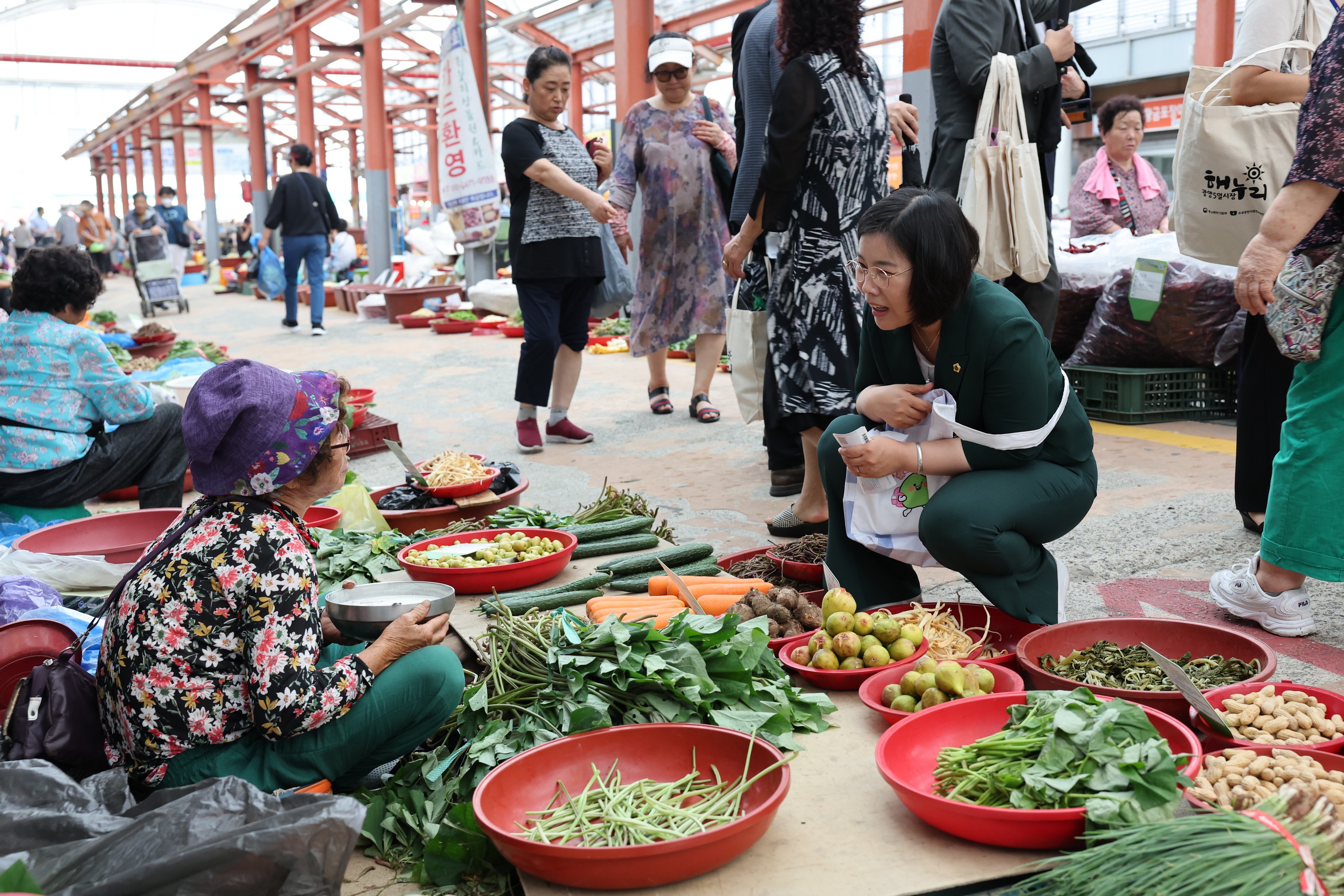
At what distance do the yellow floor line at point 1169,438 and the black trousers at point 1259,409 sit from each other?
130 cm

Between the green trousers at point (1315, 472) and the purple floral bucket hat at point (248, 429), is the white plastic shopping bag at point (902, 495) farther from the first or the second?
the purple floral bucket hat at point (248, 429)

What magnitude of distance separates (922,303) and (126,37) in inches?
1468

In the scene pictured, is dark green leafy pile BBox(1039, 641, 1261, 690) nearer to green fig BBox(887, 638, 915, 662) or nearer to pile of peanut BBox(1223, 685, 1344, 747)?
pile of peanut BBox(1223, 685, 1344, 747)

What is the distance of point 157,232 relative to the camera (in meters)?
16.3

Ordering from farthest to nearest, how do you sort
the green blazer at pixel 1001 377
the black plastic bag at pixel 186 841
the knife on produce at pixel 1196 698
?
the green blazer at pixel 1001 377, the knife on produce at pixel 1196 698, the black plastic bag at pixel 186 841

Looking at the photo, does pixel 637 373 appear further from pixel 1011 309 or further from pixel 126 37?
pixel 126 37

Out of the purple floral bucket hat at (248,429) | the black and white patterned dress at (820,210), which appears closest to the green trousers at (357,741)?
the purple floral bucket hat at (248,429)

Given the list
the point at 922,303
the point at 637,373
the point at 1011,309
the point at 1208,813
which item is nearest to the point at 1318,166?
the point at 1011,309

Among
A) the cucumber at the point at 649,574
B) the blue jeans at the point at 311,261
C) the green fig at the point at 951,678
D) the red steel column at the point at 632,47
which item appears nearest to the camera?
the green fig at the point at 951,678

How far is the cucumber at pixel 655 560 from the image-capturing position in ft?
10.9

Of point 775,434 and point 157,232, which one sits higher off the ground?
point 157,232

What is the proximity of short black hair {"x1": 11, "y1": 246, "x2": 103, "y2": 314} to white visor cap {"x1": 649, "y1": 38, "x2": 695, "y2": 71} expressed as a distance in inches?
108

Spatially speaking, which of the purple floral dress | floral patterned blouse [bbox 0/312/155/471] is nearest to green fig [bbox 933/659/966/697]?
floral patterned blouse [bbox 0/312/155/471]

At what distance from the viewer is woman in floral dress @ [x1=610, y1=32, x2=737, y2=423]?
566 cm
